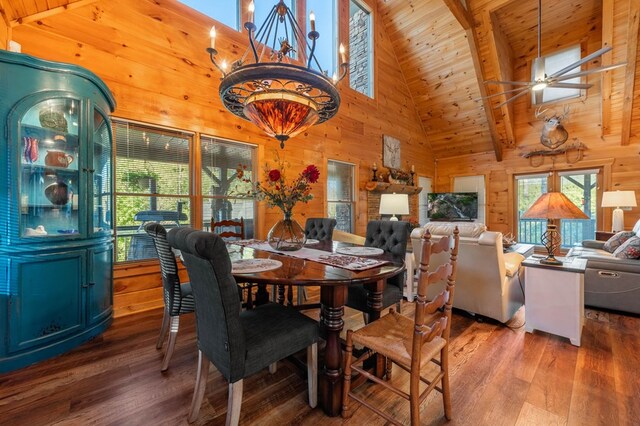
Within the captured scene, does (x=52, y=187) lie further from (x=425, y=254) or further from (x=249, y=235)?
(x=425, y=254)

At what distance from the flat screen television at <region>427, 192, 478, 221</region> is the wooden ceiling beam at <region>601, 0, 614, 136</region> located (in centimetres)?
259

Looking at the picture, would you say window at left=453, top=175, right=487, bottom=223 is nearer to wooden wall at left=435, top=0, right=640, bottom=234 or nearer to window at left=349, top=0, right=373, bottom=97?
wooden wall at left=435, top=0, right=640, bottom=234

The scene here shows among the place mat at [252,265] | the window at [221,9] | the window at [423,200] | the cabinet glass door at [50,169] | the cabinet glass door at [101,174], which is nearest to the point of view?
the place mat at [252,265]

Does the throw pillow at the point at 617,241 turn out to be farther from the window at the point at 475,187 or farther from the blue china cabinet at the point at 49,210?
the blue china cabinet at the point at 49,210

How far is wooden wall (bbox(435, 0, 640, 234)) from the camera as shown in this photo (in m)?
4.77

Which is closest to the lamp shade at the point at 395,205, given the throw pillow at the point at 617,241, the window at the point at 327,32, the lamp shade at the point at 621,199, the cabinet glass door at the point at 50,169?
the window at the point at 327,32

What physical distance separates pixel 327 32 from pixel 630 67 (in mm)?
4975

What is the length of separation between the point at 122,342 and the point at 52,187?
1.37m

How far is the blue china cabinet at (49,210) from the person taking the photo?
1.88 meters

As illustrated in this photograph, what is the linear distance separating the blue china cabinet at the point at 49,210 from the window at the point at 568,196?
6504 mm

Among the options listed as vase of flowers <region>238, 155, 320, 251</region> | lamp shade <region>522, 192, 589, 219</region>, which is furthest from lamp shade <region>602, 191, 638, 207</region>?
vase of flowers <region>238, 155, 320, 251</region>

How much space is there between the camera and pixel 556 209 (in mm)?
2258

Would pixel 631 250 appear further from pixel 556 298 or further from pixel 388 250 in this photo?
pixel 388 250

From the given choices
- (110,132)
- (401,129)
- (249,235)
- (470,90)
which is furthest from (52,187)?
(470,90)
